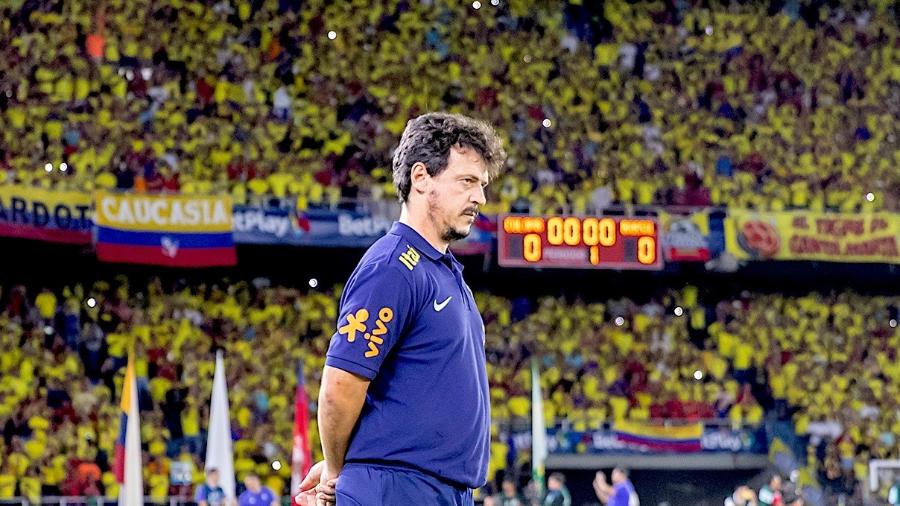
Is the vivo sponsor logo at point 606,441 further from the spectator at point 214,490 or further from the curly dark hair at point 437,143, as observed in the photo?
the curly dark hair at point 437,143

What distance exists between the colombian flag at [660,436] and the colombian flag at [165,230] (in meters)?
6.69

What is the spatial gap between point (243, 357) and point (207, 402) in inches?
40.7

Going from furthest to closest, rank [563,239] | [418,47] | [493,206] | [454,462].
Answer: [418,47], [493,206], [563,239], [454,462]

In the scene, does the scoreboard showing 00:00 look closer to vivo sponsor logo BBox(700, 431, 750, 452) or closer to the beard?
vivo sponsor logo BBox(700, 431, 750, 452)

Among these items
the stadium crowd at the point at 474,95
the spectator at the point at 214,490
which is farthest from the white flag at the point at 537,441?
the stadium crowd at the point at 474,95

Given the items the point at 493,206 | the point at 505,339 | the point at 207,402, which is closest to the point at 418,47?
the point at 493,206

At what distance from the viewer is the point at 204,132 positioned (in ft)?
77.9

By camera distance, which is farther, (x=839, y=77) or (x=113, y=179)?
(x=839, y=77)

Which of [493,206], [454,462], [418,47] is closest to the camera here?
[454,462]

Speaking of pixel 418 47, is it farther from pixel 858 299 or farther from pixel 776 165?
pixel 858 299

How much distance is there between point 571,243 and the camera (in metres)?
21.9

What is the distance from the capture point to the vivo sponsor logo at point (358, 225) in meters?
22.5

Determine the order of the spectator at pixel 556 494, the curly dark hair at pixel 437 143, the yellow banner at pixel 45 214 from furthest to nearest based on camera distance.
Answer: the yellow banner at pixel 45 214 → the spectator at pixel 556 494 → the curly dark hair at pixel 437 143

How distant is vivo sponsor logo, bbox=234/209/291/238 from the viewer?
73.1ft
